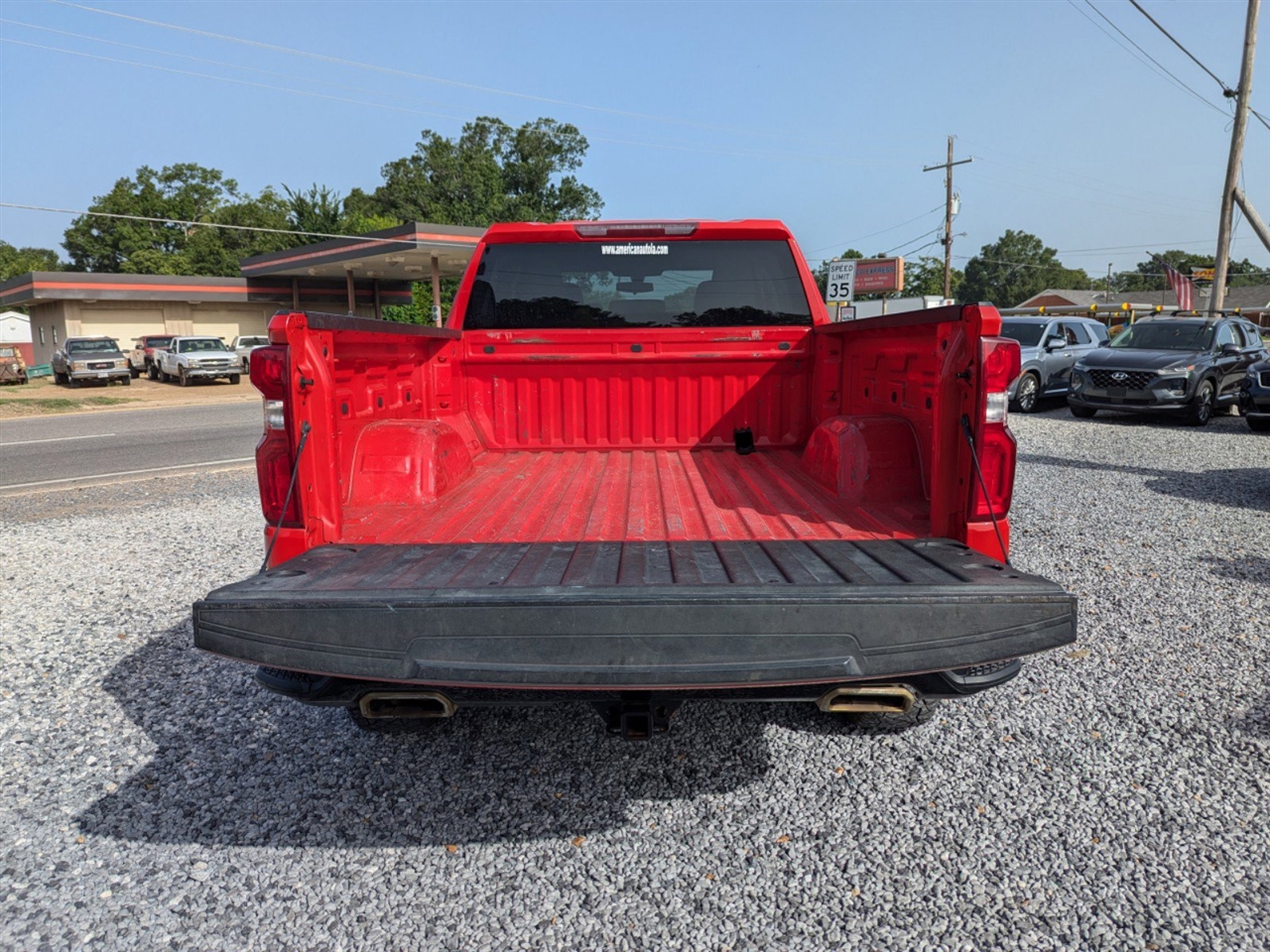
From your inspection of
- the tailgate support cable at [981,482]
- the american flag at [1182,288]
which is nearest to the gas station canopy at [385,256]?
the american flag at [1182,288]

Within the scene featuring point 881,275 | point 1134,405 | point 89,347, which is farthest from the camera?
point 881,275

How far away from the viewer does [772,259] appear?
15.7 ft

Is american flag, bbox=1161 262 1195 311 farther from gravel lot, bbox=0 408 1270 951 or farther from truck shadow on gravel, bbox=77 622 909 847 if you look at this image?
truck shadow on gravel, bbox=77 622 909 847

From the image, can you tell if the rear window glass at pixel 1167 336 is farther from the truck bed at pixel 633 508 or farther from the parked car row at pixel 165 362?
the parked car row at pixel 165 362

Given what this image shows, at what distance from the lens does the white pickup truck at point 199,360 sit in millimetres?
29422

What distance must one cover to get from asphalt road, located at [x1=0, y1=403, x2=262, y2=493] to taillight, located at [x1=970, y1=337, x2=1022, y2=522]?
419 inches

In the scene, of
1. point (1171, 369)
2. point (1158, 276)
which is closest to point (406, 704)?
point (1171, 369)

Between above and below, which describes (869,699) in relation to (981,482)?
below

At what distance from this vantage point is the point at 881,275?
51688 millimetres

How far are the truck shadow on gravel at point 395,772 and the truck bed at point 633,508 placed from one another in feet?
2.55

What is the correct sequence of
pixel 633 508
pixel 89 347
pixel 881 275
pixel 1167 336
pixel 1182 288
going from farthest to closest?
pixel 881 275 → pixel 89 347 → pixel 1182 288 → pixel 1167 336 → pixel 633 508

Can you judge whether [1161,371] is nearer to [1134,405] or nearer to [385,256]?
[1134,405]

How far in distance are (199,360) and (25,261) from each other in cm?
7780

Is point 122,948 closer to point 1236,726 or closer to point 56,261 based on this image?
point 1236,726
